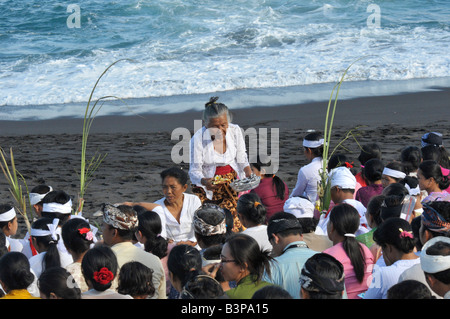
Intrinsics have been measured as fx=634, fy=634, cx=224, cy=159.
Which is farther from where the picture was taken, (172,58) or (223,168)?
(172,58)

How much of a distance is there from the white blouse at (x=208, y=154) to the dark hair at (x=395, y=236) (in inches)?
83.4

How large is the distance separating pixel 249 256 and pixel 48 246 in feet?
5.15

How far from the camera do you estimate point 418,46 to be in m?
16.2

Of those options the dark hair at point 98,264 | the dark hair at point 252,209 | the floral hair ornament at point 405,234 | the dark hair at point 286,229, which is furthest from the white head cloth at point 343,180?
the dark hair at point 98,264

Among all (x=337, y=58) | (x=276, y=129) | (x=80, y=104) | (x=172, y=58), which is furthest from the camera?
(x=172, y=58)

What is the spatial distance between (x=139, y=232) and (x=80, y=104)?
365 inches

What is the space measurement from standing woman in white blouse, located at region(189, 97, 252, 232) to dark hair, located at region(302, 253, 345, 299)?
101 inches

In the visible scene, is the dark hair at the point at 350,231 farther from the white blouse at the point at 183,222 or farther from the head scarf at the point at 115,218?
the white blouse at the point at 183,222

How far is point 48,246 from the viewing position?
4227 mm

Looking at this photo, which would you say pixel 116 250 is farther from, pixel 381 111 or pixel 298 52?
pixel 298 52

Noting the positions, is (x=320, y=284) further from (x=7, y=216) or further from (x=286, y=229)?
(x=7, y=216)

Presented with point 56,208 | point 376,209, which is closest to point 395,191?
point 376,209
